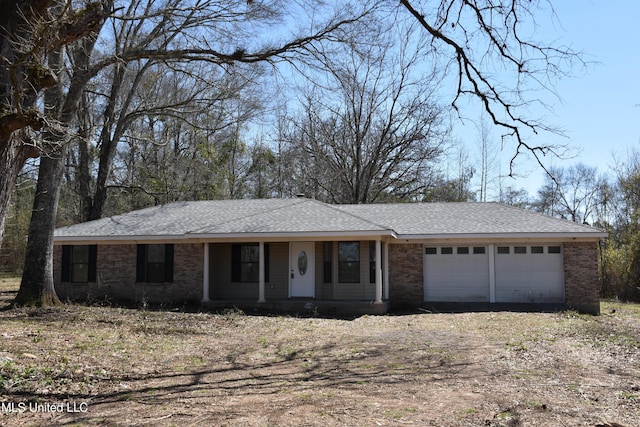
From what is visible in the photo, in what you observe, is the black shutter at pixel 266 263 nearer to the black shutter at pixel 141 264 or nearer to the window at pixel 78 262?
the black shutter at pixel 141 264

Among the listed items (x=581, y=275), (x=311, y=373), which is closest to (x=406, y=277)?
(x=581, y=275)

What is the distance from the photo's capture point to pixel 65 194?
112 feet

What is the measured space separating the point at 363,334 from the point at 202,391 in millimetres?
5738

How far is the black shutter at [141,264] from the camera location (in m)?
19.0

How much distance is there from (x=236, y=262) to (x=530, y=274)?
9426mm

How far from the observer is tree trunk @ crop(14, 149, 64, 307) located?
14672 millimetres

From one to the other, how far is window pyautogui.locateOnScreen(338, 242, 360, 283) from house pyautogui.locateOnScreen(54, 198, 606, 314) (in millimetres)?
32

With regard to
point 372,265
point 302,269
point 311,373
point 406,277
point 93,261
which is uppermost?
point 93,261

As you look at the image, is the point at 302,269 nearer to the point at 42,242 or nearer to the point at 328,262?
the point at 328,262

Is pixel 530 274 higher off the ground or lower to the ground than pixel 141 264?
lower

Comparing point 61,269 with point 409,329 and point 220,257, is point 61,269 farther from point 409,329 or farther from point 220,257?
point 409,329

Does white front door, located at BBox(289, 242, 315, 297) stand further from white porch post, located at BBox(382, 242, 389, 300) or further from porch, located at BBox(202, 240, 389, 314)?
white porch post, located at BBox(382, 242, 389, 300)

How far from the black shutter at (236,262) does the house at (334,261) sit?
3cm

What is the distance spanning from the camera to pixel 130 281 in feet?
62.5
